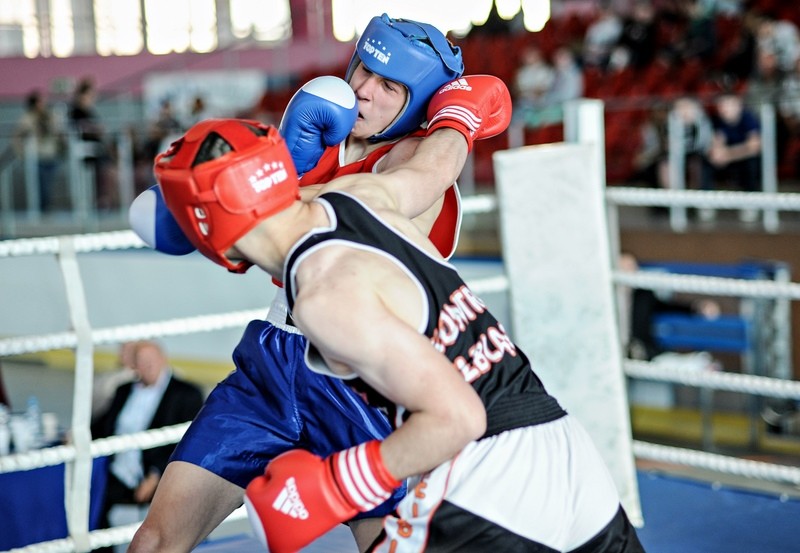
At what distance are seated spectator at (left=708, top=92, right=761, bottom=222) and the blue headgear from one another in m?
4.32

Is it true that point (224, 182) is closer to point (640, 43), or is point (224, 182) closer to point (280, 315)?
point (280, 315)

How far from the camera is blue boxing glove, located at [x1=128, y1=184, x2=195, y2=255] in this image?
1.79 metres

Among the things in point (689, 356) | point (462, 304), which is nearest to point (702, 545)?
point (462, 304)

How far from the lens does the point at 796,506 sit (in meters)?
2.99

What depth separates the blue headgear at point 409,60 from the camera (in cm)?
207

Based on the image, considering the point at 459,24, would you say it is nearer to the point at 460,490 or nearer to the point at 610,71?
the point at 610,71

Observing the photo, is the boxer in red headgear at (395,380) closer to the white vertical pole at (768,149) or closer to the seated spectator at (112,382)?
the seated spectator at (112,382)

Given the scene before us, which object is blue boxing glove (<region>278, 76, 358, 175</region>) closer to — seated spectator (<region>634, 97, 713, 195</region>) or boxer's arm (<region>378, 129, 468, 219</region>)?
boxer's arm (<region>378, 129, 468, 219</region>)

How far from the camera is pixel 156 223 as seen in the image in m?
1.79

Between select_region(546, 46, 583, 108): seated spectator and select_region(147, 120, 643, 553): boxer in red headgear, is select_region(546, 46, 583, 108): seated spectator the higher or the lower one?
the higher one

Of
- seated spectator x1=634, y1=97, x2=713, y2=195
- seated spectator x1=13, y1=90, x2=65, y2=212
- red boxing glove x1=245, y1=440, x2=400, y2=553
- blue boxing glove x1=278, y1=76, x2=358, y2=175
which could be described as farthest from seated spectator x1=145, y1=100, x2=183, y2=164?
red boxing glove x1=245, y1=440, x2=400, y2=553

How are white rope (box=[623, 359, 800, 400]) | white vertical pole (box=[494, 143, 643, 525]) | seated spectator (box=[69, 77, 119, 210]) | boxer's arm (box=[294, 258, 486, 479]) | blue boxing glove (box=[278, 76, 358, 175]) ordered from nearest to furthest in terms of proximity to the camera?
boxer's arm (box=[294, 258, 486, 479]) → blue boxing glove (box=[278, 76, 358, 175]) → white rope (box=[623, 359, 800, 400]) → white vertical pole (box=[494, 143, 643, 525]) → seated spectator (box=[69, 77, 119, 210])

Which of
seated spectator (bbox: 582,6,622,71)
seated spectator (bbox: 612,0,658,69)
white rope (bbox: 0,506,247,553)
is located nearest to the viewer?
white rope (bbox: 0,506,247,553)

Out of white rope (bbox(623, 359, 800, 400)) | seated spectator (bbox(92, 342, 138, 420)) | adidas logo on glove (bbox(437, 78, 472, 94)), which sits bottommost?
seated spectator (bbox(92, 342, 138, 420))
